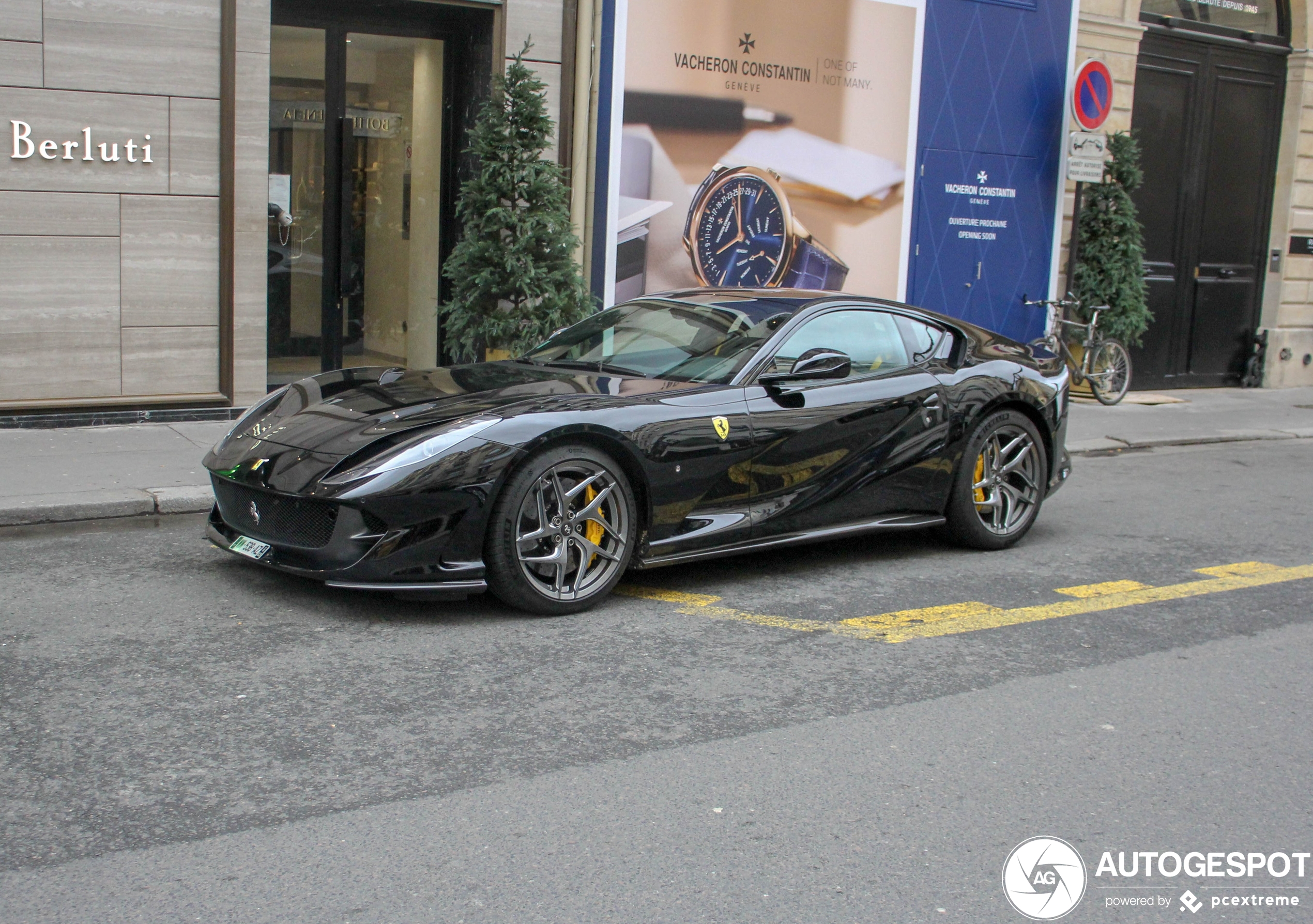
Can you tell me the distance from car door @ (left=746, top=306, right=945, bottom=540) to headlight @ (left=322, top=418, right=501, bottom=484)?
1.43 meters

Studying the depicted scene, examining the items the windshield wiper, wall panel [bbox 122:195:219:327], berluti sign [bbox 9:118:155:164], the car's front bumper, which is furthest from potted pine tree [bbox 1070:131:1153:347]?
the car's front bumper

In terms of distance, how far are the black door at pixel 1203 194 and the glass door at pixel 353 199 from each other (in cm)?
828

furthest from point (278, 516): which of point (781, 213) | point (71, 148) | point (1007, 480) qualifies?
point (781, 213)

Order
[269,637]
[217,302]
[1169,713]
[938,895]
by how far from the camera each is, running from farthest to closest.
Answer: [217,302] < [269,637] < [1169,713] < [938,895]

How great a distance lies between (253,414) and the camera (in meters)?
6.20

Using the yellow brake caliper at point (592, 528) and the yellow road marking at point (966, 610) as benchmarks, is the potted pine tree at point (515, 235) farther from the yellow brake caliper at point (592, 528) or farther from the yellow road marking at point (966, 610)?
the yellow brake caliper at point (592, 528)

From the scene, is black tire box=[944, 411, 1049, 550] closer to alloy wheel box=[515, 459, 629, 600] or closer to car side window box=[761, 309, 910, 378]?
car side window box=[761, 309, 910, 378]

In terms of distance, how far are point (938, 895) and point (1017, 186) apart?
12408 millimetres

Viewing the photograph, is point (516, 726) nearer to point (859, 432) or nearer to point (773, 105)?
point (859, 432)

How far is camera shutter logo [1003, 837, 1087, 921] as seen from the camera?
3365 mm

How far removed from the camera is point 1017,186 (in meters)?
14.6

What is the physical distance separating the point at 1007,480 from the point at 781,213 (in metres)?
6.24

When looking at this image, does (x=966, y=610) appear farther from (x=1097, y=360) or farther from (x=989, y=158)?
(x=989, y=158)

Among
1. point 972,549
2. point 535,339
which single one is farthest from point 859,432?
point 535,339
